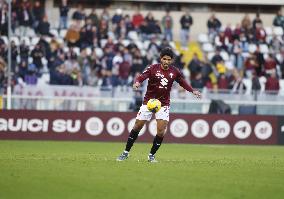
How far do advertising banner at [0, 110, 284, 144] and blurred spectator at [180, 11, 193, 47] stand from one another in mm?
9063

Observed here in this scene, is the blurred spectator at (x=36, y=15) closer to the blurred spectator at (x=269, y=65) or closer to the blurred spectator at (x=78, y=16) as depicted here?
the blurred spectator at (x=78, y=16)

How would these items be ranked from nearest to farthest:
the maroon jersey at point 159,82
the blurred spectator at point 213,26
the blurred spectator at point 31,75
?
1. the maroon jersey at point 159,82
2. the blurred spectator at point 31,75
3. the blurred spectator at point 213,26

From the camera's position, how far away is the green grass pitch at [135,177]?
12.3 meters

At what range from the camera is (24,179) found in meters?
13.7

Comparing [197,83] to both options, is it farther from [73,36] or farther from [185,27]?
[185,27]

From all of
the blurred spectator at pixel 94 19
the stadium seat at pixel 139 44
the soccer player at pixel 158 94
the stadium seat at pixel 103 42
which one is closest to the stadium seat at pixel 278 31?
the stadium seat at pixel 139 44

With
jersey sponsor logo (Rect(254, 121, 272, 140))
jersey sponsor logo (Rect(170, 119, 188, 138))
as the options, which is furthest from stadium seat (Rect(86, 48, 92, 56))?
jersey sponsor logo (Rect(254, 121, 272, 140))

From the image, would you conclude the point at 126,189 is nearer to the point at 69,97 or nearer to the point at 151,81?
the point at 151,81

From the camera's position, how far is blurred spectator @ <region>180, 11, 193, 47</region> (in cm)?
3680

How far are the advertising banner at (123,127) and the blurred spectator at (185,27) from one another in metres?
9.06

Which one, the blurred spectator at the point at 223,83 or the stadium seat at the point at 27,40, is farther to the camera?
the stadium seat at the point at 27,40

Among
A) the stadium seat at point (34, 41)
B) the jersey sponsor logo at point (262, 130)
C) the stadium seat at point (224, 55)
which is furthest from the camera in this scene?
the stadium seat at point (224, 55)

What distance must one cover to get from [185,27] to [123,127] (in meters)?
9.82

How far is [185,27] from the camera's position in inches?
1451
